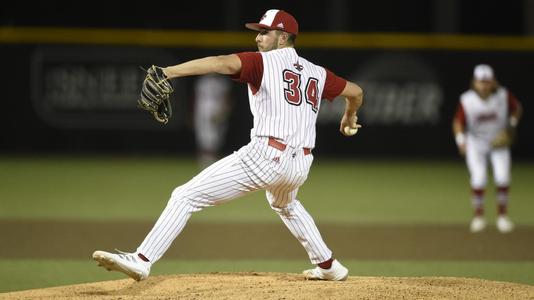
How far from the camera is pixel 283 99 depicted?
5.97 metres

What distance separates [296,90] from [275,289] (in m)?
1.31

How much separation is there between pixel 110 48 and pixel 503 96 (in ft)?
31.3

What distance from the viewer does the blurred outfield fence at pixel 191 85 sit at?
18203mm

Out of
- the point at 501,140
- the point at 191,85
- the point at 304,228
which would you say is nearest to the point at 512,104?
the point at 501,140

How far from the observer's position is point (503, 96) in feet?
36.2

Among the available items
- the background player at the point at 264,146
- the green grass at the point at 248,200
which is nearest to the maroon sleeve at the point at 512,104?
the green grass at the point at 248,200

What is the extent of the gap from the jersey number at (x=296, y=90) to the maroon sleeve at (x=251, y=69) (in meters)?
0.20

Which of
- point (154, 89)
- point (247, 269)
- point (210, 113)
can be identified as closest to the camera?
point (154, 89)

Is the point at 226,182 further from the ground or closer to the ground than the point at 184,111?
further from the ground

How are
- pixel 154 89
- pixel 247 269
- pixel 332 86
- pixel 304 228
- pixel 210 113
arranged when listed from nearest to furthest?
1. pixel 154 89
2. pixel 332 86
3. pixel 304 228
4. pixel 247 269
5. pixel 210 113

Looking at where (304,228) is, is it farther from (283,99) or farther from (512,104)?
(512,104)

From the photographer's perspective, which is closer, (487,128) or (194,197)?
(194,197)

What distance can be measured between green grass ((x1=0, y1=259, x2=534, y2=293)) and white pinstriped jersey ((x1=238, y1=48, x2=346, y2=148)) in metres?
2.01

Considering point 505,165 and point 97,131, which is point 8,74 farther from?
point 505,165
